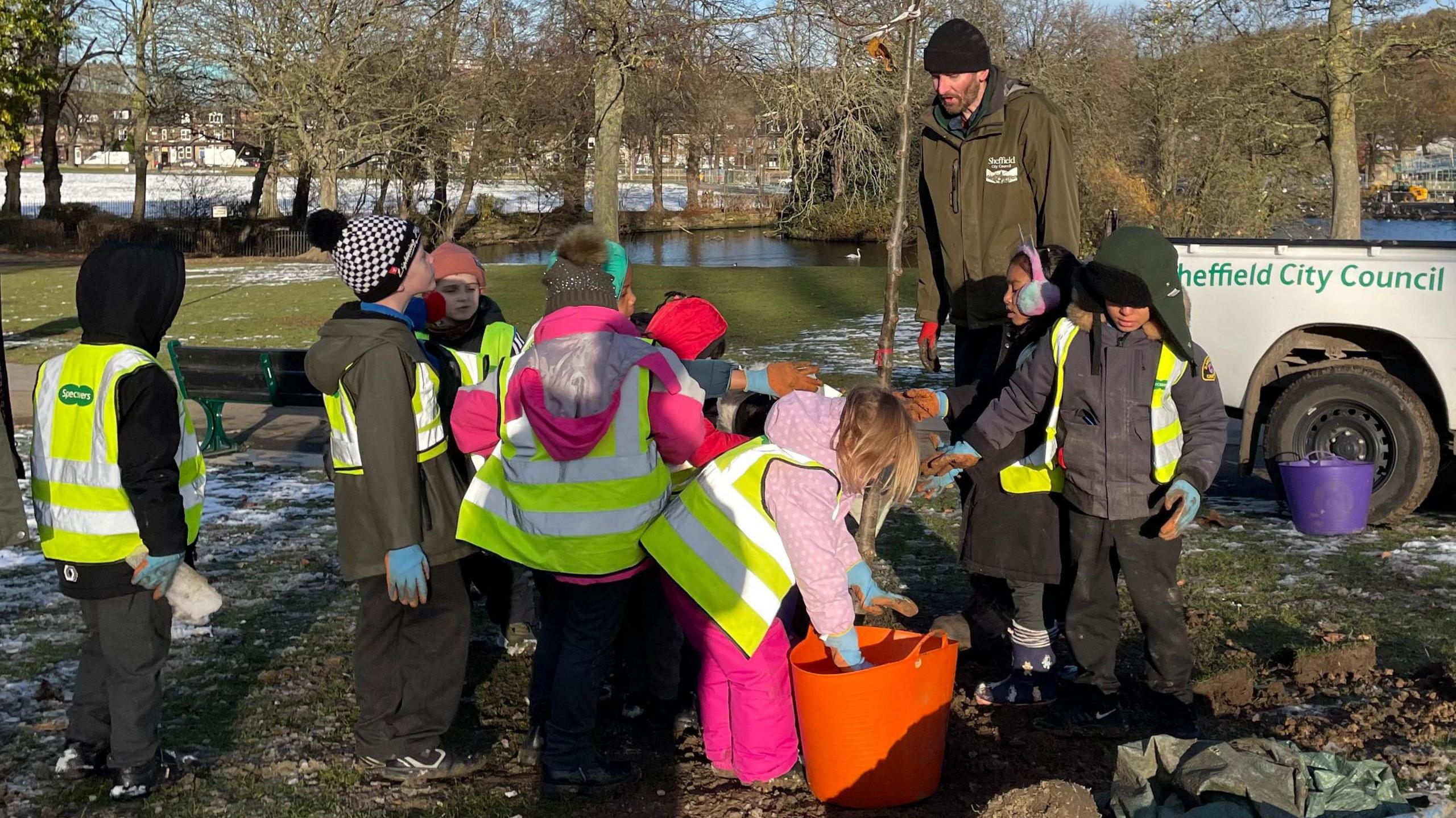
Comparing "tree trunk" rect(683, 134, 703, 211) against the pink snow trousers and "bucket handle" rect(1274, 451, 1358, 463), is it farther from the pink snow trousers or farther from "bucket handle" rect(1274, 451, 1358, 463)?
the pink snow trousers

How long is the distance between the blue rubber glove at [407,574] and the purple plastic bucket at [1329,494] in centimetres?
490

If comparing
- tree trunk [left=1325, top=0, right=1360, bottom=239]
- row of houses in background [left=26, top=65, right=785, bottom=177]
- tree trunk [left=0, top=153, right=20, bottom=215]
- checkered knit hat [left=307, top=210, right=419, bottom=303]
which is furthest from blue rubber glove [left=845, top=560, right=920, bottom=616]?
tree trunk [left=0, top=153, right=20, bottom=215]

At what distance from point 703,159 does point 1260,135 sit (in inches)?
1199

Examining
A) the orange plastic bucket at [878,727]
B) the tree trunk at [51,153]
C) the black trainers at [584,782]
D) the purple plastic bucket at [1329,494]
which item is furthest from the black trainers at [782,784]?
the tree trunk at [51,153]

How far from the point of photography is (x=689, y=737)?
15.0 ft

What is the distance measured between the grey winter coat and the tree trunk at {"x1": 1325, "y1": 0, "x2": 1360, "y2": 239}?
18320mm

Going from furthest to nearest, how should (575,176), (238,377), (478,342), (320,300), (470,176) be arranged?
1. (575,176)
2. (470,176)
3. (320,300)
4. (238,377)
5. (478,342)

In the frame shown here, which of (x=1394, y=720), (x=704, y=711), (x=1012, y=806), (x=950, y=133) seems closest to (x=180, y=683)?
(x=704, y=711)

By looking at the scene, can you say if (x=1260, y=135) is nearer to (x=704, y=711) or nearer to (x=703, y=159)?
(x=704, y=711)

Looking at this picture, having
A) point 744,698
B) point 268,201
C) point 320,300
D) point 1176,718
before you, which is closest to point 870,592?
point 744,698

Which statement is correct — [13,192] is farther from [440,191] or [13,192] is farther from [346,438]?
[346,438]

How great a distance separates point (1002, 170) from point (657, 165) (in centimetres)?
4390

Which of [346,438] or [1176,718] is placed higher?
[346,438]

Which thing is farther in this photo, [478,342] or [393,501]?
[478,342]
